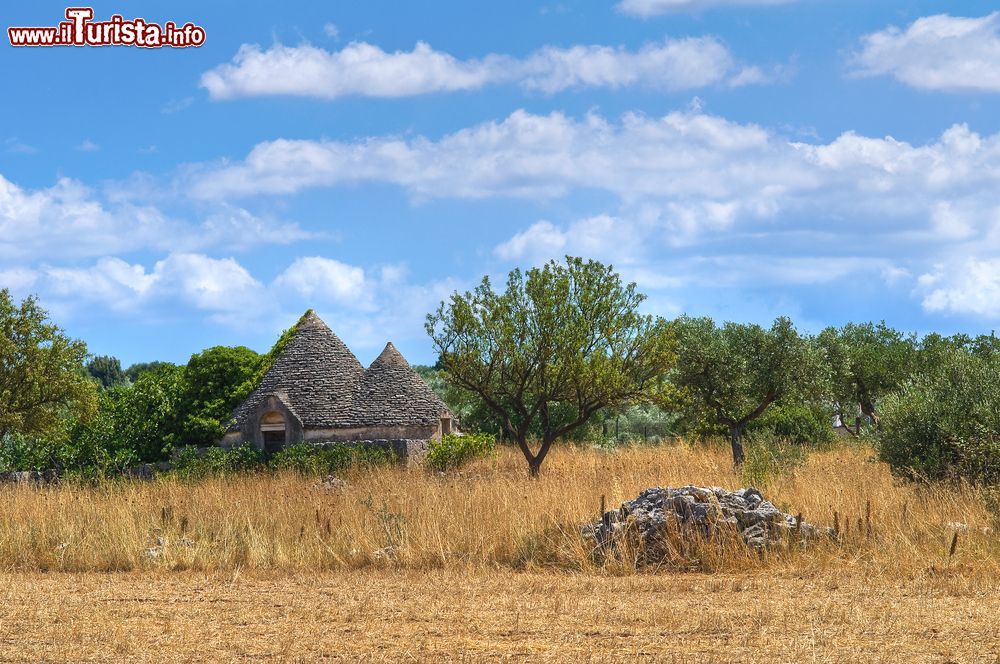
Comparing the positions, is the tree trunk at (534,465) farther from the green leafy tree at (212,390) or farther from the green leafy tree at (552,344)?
the green leafy tree at (212,390)

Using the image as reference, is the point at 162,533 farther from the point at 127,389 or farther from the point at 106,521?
the point at 127,389

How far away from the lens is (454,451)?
31.4 m

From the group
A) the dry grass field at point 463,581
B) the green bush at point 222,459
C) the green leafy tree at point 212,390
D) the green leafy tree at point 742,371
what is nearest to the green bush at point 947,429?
the dry grass field at point 463,581

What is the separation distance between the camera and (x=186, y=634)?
8906mm

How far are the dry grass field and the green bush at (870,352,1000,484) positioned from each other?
2.21 ft

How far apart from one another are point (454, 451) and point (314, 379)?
6119 millimetres

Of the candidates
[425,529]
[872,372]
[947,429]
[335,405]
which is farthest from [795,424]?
[425,529]

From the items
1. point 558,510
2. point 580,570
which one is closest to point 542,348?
point 558,510

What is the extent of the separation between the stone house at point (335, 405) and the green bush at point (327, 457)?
2.57 ft

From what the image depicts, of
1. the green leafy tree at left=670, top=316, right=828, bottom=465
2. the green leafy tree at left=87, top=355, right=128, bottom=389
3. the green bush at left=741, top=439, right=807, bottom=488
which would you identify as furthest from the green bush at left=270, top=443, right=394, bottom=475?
the green leafy tree at left=87, top=355, right=128, bottom=389

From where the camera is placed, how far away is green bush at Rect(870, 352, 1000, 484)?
15602 mm

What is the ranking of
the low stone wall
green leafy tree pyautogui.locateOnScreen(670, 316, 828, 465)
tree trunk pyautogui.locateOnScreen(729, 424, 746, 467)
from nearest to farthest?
tree trunk pyautogui.locateOnScreen(729, 424, 746, 467) → green leafy tree pyautogui.locateOnScreen(670, 316, 828, 465) → the low stone wall

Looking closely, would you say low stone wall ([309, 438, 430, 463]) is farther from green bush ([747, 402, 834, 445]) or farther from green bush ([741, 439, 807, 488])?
green bush ([741, 439, 807, 488])

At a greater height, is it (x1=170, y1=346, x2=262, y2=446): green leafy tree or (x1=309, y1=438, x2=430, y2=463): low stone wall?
(x1=170, y1=346, x2=262, y2=446): green leafy tree
